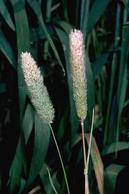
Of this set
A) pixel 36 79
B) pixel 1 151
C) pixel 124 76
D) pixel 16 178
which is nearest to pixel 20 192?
pixel 16 178

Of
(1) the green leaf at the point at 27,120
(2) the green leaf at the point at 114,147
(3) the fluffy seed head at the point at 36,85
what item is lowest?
(2) the green leaf at the point at 114,147

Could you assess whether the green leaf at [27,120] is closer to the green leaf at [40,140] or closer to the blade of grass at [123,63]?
the green leaf at [40,140]

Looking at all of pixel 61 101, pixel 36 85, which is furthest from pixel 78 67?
pixel 61 101

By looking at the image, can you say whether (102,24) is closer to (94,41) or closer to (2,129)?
(94,41)

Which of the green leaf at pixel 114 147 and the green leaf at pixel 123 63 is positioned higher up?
the green leaf at pixel 123 63

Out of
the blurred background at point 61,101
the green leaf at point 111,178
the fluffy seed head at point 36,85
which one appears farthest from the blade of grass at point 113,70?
the fluffy seed head at point 36,85

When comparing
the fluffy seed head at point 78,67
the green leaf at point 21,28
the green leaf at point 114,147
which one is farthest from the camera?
the green leaf at point 114,147

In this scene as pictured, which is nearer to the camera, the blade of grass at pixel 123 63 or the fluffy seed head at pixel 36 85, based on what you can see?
the fluffy seed head at pixel 36 85

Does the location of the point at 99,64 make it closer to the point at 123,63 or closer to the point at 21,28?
the point at 123,63
